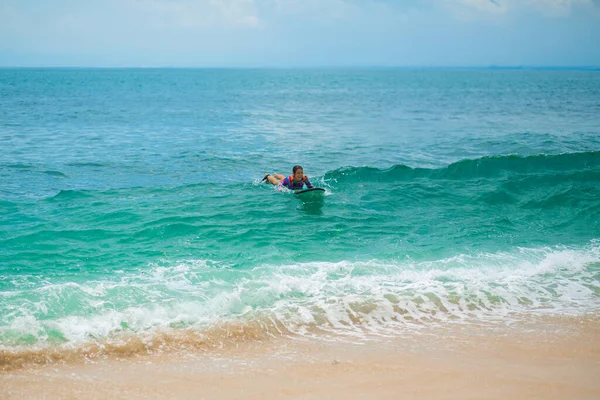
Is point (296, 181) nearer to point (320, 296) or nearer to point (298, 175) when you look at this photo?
point (298, 175)

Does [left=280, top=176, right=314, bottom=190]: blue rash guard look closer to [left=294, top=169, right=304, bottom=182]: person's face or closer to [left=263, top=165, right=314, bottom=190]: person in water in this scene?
[left=263, top=165, right=314, bottom=190]: person in water

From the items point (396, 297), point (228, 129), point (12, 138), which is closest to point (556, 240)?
point (396, 297)

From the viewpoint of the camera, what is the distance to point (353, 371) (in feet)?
24.4

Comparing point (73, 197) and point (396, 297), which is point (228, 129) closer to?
point (73, 197)

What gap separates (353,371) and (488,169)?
15.6 metres

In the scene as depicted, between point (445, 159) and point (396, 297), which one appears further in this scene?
point (445, 159)

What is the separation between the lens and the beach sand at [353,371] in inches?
271

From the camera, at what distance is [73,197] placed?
656 inches

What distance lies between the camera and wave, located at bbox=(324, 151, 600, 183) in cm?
2008

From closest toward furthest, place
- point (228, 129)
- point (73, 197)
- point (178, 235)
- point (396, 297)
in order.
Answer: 1. point (396, 297)
2. point (178, 235)
3. point (73, 197)
4. point (228, 129)

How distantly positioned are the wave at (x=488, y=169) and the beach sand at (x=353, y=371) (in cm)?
1173

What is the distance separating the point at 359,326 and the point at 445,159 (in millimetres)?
17146

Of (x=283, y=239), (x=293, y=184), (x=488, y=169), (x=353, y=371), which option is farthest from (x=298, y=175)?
(x=353, y=371)

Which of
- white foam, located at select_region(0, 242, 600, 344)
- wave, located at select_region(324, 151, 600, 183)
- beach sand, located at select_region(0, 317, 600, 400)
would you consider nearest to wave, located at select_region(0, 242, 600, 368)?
white foam, located at select_region(0, 242, 600, 344)
